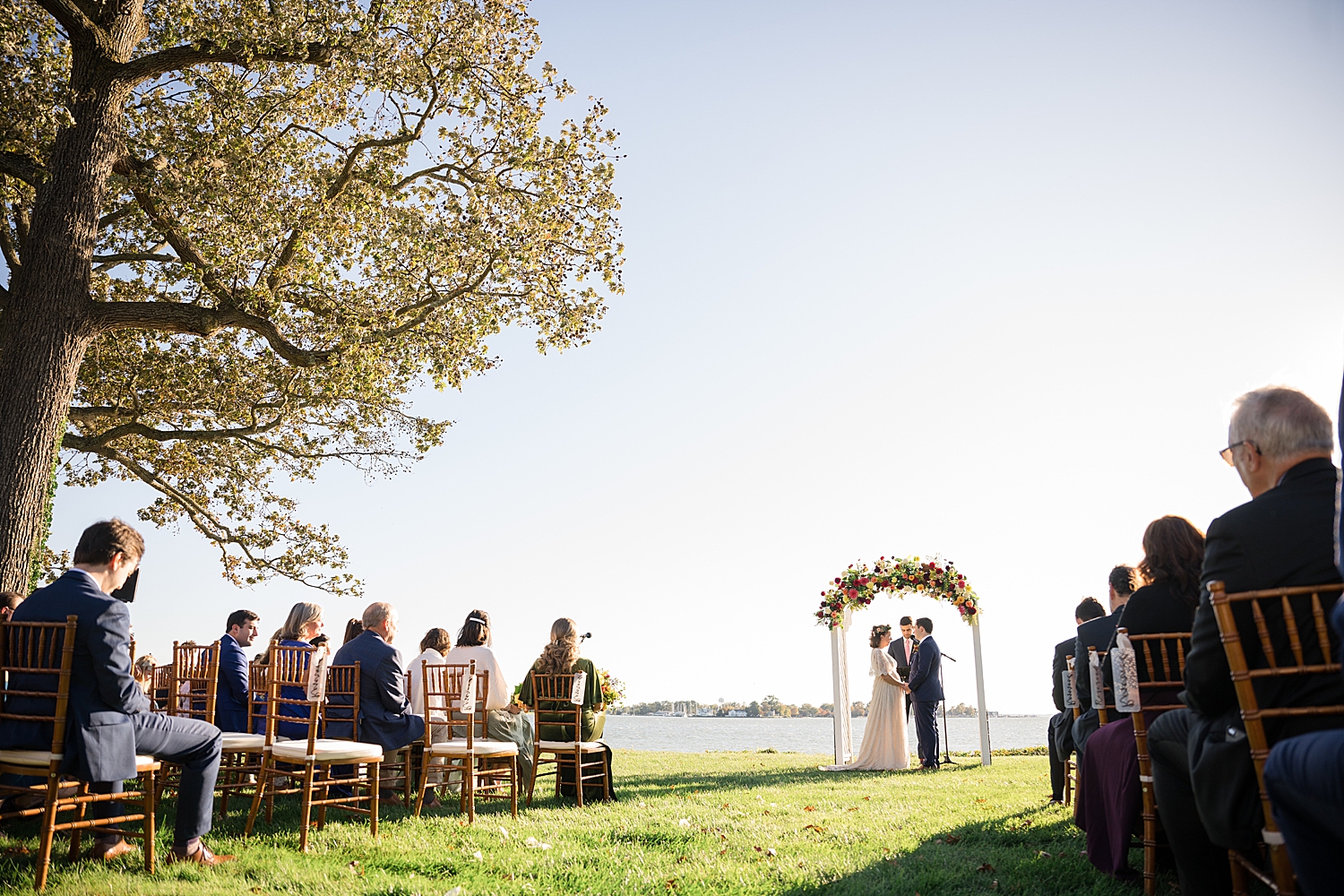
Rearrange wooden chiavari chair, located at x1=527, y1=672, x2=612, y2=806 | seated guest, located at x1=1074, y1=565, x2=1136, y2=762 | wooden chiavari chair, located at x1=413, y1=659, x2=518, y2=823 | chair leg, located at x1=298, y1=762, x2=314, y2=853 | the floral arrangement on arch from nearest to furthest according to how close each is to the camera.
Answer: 1. seated guest, located at x1=1074, y1=565, x2=1136, y2=762
2. chair leg, located at x1=298, y1=762, x2=314, y2=853
3. wooden chiavari chair, located at x1=413, y1=659, x2=518, y2=823
4. wooden chiavari chair, located at x1=527, y1=672, x2=612, y2=806
5. the floral arrangement on arch

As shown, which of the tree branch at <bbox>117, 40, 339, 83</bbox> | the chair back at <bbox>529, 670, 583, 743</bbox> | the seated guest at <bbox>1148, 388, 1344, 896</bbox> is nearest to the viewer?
the seated guest at <bbox>1148, 388, 1344, 896</bbox>

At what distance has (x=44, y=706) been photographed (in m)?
4.31

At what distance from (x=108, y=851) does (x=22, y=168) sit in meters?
8.71

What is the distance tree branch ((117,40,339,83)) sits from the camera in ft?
32.7

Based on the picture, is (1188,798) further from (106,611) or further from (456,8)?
(456,8)

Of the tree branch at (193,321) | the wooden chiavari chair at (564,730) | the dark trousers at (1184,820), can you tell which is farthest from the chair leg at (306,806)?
the tree branch at (193,321)

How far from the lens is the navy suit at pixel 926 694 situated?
43.3 ft

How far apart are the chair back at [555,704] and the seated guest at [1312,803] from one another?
683 centimetres

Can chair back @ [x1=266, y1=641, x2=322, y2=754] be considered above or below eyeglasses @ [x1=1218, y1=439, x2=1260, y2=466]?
below

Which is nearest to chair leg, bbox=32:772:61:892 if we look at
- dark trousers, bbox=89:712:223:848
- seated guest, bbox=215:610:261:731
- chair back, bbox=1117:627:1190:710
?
dark trousers, bbox=89:712:223:848

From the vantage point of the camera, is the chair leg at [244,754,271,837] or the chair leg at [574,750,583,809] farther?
the chair leg at [574,750,583,809]

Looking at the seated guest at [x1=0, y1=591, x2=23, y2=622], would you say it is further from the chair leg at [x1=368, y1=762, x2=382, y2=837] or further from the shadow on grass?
the shadow on grass

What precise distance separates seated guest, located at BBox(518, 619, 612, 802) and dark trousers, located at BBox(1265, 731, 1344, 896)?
690 cm

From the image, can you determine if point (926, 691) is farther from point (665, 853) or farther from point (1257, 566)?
point (1257, 566)
